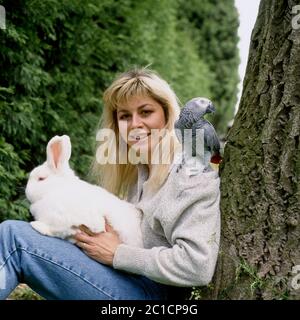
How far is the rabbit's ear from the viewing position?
2.36 meters

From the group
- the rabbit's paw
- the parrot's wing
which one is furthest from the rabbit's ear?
the parrot's wing

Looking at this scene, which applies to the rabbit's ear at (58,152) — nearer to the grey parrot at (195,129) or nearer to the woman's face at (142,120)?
the woman's face at (142,120)

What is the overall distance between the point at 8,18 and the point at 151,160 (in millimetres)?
1788

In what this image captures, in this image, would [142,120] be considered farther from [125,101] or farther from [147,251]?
[147,251]

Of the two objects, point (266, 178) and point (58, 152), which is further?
point (58, 152)

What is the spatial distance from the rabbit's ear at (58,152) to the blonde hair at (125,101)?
369mm

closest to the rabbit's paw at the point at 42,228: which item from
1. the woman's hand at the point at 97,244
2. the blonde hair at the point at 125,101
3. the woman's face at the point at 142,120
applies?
the woman's hand at the point at 97,244

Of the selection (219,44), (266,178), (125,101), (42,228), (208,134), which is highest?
(219,44)

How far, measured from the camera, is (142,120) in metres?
2.52

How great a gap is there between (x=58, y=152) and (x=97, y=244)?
0.46 metres

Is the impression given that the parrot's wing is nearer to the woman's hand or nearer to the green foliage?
the woman's hand

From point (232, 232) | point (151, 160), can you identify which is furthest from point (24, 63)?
point (232, 232)

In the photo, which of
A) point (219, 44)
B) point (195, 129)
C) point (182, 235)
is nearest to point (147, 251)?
point (182, 235)

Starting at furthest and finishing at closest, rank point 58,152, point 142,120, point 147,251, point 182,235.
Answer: point 142,120
point 58,152
point 147,251
point 182,235
